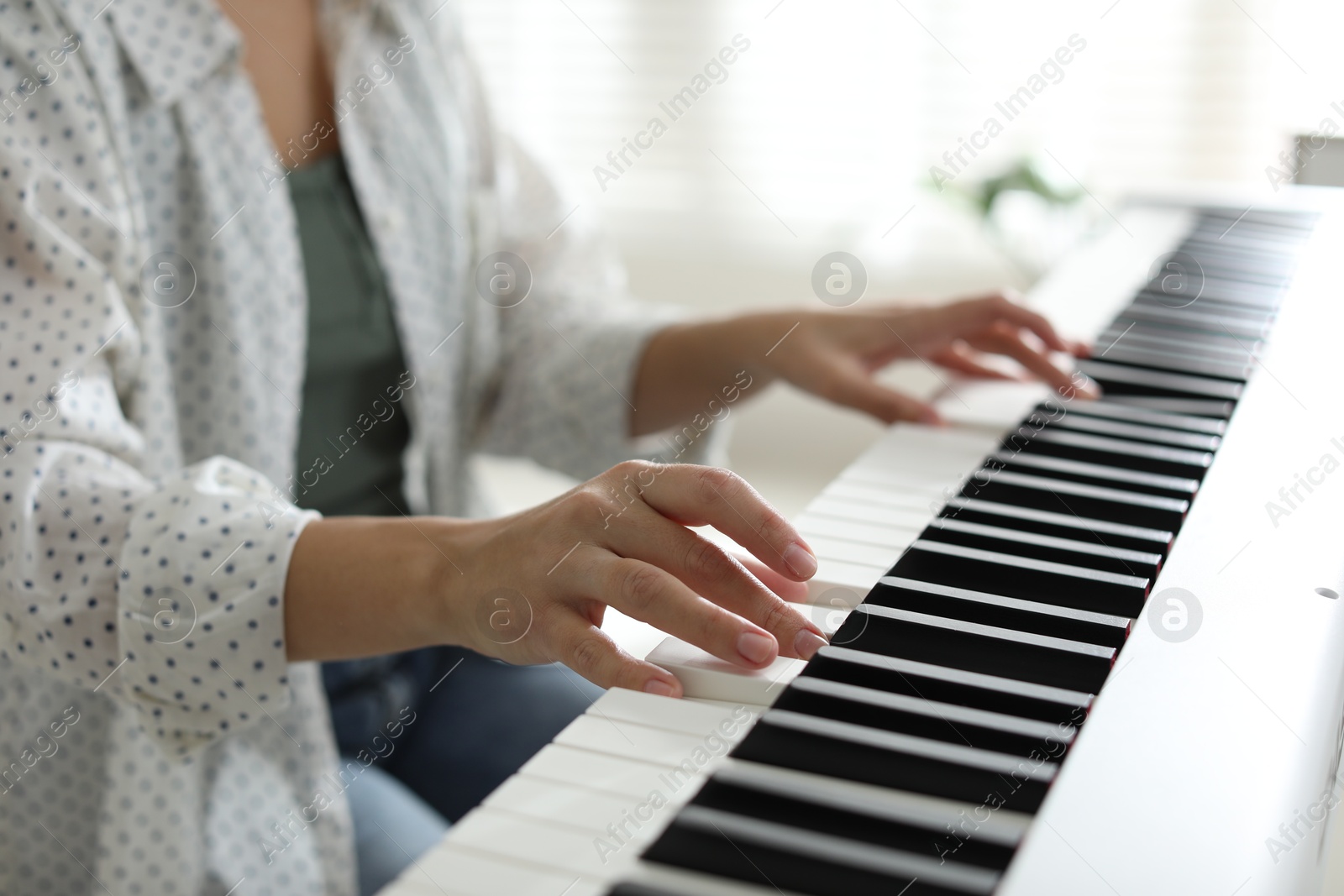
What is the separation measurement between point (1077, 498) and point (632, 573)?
11.5 inches

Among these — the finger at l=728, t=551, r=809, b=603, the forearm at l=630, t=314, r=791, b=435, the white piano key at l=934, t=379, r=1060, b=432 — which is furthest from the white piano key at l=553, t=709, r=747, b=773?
the forearm at l=630, t=314, r=791, b=435

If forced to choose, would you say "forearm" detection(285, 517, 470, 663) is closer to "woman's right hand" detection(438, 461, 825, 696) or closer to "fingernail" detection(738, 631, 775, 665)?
"woman's right hand" detection(438, 461, 825, 696)

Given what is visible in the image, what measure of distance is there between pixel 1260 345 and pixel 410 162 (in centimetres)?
72

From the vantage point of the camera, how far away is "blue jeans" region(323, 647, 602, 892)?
0.94 meters

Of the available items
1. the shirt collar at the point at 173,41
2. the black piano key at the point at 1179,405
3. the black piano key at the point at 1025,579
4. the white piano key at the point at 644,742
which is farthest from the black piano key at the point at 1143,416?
the shirt collar at the point at 173,41

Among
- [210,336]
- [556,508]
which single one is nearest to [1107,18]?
[210,336]

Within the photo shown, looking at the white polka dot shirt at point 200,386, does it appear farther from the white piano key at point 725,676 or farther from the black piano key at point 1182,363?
the black piano key at point 1182,363

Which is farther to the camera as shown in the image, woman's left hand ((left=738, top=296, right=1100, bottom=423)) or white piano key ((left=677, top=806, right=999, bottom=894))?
woman's left hand ((left=738, top=296, right=1100, bottom=423))

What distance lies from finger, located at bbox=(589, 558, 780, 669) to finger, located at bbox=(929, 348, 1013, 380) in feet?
1.57

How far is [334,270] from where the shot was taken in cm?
95

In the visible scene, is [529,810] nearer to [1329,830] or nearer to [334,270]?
[1329,830]

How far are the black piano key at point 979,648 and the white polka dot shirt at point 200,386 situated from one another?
0.97 ft

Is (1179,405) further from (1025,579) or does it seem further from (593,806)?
(593,806)

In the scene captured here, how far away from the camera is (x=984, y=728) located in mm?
425
